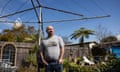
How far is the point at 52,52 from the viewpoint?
12.8ft

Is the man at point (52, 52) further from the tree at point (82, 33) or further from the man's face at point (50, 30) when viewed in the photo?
the tree at point (82, 33)

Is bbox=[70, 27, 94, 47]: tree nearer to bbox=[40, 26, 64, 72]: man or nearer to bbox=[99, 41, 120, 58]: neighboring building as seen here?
bbox=[99, 41, 120, 58]: neighboring building

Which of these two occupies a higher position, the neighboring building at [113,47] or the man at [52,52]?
the neighboring building at [113,47]

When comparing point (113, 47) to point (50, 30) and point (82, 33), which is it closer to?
point (82, 33)

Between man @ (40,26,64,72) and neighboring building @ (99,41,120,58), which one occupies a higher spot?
neighboring building @ (99,41,120,58)

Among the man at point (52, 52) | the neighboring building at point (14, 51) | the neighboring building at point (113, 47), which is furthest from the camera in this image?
the neighboring building at point (113, 47)

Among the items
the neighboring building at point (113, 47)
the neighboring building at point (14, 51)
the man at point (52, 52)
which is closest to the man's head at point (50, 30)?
the man at point (52, 52)

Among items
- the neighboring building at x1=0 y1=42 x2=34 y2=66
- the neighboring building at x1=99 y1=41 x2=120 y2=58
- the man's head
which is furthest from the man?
the neighboring building at x1=99 y1=41 x2=120 y2=58

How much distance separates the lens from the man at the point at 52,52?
389 centimetres

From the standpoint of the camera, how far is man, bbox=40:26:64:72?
3891 millimetres

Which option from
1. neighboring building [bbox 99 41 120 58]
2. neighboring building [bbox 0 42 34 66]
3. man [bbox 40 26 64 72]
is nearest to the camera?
man [bbox 40 26 64 72]

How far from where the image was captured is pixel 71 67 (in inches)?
424

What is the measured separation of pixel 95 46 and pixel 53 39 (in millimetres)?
14925

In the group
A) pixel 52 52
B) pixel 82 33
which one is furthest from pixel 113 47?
pixel 52 52
